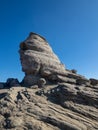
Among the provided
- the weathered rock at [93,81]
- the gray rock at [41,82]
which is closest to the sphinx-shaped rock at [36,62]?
the gray rock at [41,82]

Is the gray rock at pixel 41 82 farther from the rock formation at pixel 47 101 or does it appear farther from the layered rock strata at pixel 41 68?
the layered rock strata at pixel 41 68

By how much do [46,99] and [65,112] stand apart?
188 inches

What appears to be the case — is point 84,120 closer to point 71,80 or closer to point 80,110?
point 80,110

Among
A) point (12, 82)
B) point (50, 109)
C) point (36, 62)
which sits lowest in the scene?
point (50, 109)

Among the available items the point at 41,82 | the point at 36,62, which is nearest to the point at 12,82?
the point at 36,62

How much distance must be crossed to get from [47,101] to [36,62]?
1432 cm

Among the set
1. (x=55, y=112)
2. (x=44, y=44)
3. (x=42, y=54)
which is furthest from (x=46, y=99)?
(x=44, y=44)

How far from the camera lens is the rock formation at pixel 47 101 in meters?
29.4

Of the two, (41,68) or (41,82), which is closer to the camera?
(41,82)

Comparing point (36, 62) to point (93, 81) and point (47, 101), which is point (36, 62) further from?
point (93, 81)

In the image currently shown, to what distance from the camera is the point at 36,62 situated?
46.7 m

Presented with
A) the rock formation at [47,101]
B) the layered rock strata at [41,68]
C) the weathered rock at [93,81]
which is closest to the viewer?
the rock formation at [47,101]

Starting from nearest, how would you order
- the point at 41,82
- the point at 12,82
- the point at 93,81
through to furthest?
the point at 41,82 < the point at 93,81 < the point at 12,82

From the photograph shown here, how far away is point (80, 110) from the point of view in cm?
3281
